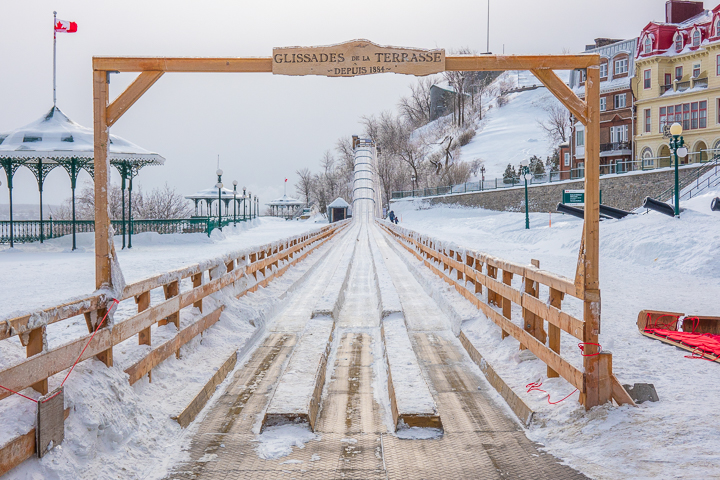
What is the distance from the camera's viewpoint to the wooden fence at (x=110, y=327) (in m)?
3.26

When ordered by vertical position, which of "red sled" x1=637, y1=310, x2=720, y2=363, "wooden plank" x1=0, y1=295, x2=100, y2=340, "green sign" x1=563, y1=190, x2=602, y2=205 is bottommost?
"red sled" x1=637, y1=310, x2=720, y2=363

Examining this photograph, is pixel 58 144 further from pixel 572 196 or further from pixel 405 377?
pixel 572 196

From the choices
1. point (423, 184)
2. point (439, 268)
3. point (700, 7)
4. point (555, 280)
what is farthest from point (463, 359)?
point (423, 184)

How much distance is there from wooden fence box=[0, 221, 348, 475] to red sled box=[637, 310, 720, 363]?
19.0 ft

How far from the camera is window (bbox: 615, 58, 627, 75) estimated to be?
4447cm

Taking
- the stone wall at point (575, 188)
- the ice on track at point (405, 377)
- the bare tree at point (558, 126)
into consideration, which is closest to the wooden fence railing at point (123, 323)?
the ice on track at point (405, 377)

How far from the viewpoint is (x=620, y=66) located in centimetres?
4491

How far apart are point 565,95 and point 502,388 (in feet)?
9.50

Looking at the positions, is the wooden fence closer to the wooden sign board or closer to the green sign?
the wooden sign board

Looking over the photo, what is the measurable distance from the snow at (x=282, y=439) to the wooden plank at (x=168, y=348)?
123cm

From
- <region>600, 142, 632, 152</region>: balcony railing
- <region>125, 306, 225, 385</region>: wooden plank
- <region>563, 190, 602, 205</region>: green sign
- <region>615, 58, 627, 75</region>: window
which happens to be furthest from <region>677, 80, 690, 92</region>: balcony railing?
<region>125, 306, 225, 385</region>: wooden plank

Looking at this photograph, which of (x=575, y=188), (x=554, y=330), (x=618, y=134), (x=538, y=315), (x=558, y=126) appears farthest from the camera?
(x=558, y=126)

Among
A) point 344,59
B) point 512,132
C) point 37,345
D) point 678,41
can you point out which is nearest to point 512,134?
point 512,132

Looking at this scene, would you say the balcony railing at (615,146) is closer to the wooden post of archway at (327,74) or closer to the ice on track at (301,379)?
the ice on track at (301,379)
